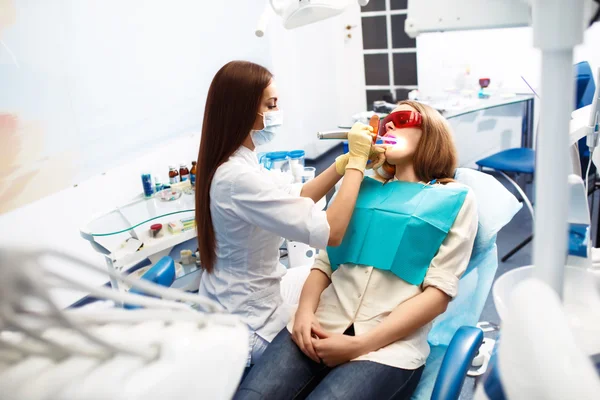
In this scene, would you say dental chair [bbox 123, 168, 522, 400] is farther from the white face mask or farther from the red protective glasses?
the white face mask

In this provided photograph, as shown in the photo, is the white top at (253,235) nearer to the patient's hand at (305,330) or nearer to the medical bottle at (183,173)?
the patient's hand at (305,330)

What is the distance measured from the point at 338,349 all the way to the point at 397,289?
256mm

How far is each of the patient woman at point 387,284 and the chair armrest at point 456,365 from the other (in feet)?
0.47

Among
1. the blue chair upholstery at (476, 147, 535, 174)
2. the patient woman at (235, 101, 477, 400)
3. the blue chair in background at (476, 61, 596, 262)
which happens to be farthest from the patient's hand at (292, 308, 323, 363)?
the blue chair upholstery at (476, 147, 535, 174)

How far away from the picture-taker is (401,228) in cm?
156

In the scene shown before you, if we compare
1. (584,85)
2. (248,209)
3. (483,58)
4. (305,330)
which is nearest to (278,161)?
(248,209)

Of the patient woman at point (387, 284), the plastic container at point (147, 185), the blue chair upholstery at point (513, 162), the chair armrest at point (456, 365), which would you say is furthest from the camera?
the blue chair upholstery at point (513, 162)

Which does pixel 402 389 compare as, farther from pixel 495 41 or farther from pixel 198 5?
pixel 495 41

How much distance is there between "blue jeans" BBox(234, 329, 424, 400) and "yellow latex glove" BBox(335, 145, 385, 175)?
561 mm

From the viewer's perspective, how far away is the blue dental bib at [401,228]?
1.53m

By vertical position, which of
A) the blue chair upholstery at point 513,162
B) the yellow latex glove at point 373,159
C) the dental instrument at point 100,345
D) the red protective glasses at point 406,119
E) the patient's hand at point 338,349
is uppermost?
the dental instrument at point 100,345

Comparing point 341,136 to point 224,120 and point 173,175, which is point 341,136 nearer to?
point 224,120

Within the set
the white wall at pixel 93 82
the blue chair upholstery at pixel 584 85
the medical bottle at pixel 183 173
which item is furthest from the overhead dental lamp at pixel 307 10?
the blue chair upholstery at pixel 584 85

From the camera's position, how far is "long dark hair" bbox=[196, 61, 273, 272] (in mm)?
1591
